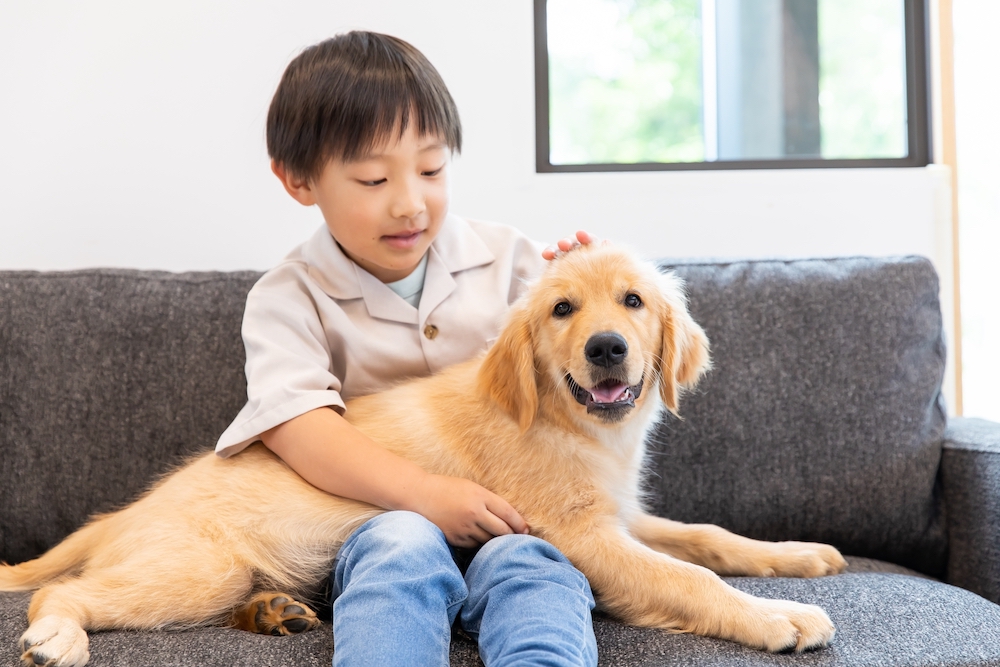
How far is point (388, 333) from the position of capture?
1.93m

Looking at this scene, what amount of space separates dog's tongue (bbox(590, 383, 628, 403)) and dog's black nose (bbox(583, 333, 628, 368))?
2.4 inches

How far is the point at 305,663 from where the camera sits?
1294 millimetres

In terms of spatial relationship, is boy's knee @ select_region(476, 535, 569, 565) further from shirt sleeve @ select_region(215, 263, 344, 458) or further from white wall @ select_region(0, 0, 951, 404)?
white wall @ select_region(0, 0, 951, 404)

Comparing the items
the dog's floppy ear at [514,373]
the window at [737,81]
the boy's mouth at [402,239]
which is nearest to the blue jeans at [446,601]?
the dog's floppy ear at [514,373]

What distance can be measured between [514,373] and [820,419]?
896mm

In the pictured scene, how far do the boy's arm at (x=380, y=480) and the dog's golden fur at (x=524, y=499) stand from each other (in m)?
0.05

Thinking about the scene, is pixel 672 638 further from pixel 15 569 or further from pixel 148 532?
pixel 15 569

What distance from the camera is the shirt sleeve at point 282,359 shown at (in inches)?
66.6

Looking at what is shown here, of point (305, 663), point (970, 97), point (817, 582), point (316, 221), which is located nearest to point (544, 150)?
point (316, 221)

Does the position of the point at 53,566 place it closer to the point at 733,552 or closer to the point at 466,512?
the point at 466,512

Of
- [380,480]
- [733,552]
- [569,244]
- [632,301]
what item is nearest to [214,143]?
[569,244]

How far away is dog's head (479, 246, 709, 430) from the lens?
5.07 feet

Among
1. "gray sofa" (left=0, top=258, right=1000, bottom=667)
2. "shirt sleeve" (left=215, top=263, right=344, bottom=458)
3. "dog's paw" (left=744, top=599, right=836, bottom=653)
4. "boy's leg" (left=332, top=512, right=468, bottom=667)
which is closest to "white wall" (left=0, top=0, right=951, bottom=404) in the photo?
"gray sofa" (left=0, top=258, right=1000, bottom=667)

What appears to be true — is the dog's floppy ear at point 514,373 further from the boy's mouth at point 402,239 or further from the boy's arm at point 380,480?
the boy's mouth at point 402,239
